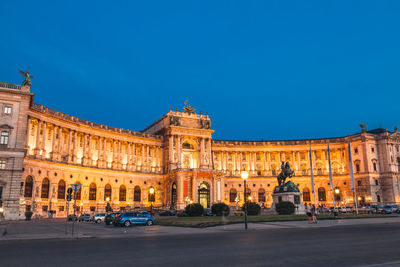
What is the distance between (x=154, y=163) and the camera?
9212 centimetres

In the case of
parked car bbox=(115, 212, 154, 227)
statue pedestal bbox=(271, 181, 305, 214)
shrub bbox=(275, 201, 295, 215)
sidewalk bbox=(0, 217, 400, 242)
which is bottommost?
sidewalk bbox=(0, 217, 400, 242)

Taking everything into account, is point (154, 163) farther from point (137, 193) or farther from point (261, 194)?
point (261, 194)

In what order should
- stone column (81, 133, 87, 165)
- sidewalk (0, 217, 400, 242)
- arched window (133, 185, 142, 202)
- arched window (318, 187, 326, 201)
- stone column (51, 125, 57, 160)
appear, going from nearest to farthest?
1. sidewalk (0, 217, 400, 242)
2. stone column (51, 125, 57, 160)
3. stone column (81, 133, 87, 165)
4. arched window (133, 185, 142, 202)
5. arched window (318, 187, 326, 201)

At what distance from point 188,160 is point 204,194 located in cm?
1157

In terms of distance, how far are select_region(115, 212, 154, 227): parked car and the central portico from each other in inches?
1739

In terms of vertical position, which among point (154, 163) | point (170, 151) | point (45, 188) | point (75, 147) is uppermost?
point (170, 151)

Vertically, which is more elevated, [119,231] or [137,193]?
[137,193]

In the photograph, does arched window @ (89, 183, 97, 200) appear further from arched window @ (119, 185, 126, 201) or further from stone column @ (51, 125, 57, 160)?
stone column @ (51, 125, 57, 160)

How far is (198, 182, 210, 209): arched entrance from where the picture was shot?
284ft

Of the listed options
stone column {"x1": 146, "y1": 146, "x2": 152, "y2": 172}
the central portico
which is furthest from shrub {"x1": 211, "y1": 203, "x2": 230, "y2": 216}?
stone column {"x1": 146, "y1": 146, "x2": 152, "y2": 172}

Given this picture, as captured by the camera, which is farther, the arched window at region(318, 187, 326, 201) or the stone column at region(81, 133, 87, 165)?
the arched window at region(318, 187, 326, 201)

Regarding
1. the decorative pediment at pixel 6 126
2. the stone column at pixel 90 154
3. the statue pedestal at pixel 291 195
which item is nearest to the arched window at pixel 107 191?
the stone column at pixel 90 154

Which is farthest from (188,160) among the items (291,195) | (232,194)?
(291,195)

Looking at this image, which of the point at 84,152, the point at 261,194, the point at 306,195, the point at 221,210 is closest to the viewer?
the point at 221,210
